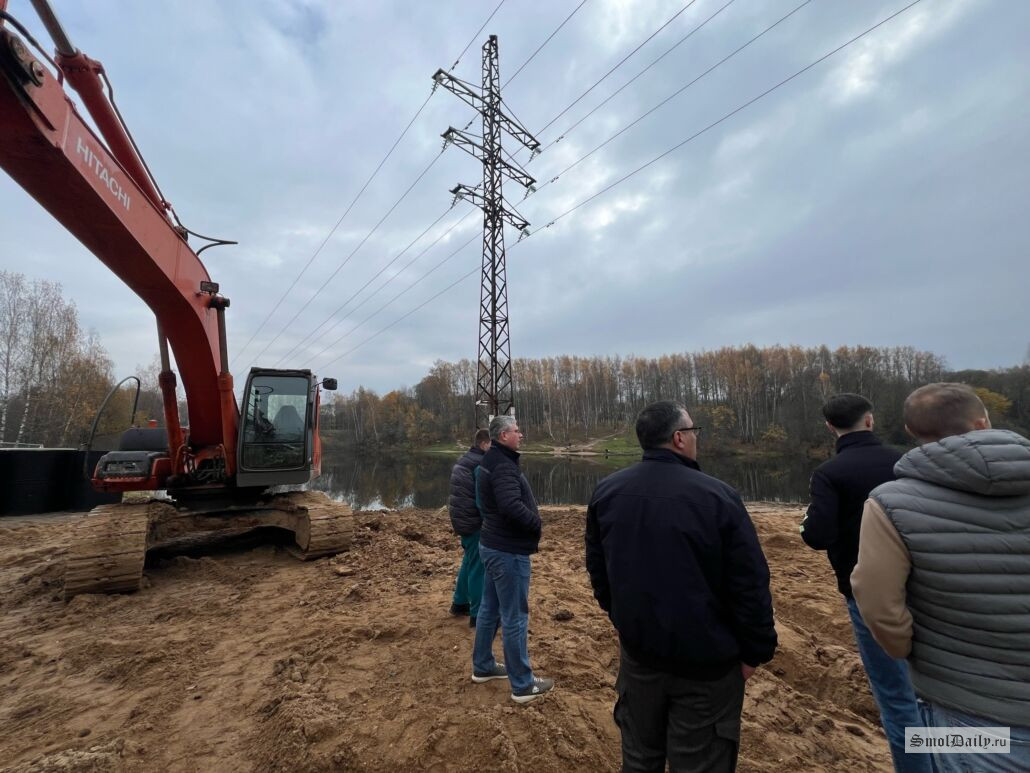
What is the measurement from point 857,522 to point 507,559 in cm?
202

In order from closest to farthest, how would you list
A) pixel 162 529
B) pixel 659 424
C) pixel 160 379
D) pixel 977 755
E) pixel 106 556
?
pixel 977 755, pixel 659 424, pixel 106 556, pixel 160 379, pixel 162 529

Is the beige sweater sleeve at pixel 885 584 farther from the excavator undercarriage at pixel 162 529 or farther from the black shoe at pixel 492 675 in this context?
the excavator undercarriage at pixel 162 529

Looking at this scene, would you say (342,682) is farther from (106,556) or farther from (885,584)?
(106,556)

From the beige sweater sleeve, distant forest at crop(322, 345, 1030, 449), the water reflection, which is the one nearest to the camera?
the beige sweater sleeve

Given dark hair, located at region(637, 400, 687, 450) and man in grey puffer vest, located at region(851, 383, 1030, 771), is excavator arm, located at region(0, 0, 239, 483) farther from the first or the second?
man in grey puffer vest, located at region(851, 383, 1030, 771)

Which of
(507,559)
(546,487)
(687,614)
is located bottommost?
(546,487)

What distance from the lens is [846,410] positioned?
2.66m

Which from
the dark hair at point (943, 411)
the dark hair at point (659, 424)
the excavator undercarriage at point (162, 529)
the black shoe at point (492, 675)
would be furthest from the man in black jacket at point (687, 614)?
the excavator undercarriage at point (162, 529)

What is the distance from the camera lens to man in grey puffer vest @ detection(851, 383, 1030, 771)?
1.36 metres

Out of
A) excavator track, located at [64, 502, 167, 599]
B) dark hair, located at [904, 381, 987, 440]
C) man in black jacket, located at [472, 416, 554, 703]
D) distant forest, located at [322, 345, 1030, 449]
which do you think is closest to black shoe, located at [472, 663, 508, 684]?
man in black jacket, located at [472, 416, 554, 703]

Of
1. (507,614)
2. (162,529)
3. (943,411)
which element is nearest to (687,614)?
(943,411)

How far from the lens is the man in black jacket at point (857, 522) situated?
228 centimetres

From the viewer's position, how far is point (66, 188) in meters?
3.60

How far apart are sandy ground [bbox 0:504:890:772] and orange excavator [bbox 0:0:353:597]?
2.71 feet
